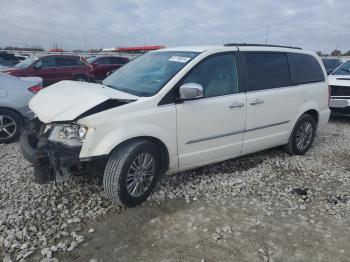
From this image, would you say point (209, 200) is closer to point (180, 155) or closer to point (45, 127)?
point (180, 155)

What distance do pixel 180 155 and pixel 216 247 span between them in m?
1.24

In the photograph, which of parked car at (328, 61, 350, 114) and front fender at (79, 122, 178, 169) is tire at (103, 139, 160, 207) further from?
parked car at (328, 61, 350, 114)

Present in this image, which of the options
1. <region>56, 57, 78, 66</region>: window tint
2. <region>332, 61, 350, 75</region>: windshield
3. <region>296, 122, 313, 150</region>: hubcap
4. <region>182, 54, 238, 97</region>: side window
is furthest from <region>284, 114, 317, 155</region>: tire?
<region>56, 57, 78, 66</region>: window tint

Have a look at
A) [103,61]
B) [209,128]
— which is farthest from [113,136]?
[103,61]

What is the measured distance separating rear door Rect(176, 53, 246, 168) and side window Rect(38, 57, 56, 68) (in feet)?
31.7

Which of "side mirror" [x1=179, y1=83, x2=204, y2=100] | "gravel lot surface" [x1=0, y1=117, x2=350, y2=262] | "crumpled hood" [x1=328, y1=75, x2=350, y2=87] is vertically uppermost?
"side mirror" [x1=179, y1=83, x2=204, y2=100]

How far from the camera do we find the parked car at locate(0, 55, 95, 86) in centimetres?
1138

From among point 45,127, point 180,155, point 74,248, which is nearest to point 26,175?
point 45,127

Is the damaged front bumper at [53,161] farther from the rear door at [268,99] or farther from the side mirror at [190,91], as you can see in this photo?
the rear door at [268,99]

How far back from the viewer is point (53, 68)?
40.0 ft

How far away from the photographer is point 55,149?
324cm

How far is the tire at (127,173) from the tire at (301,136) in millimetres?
2748

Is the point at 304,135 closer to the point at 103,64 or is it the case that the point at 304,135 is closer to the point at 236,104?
the point at 236,104

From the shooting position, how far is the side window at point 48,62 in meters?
11.9
